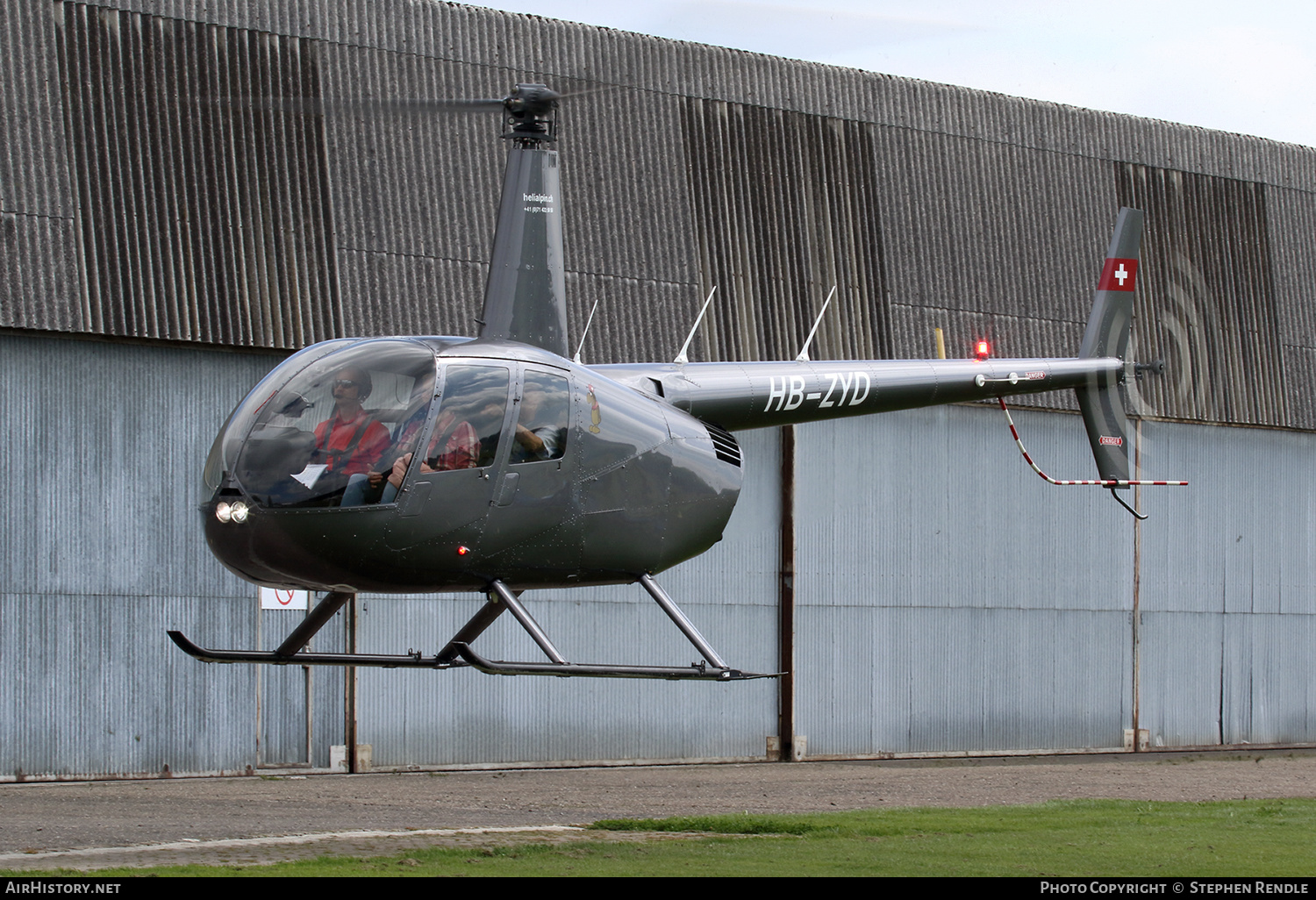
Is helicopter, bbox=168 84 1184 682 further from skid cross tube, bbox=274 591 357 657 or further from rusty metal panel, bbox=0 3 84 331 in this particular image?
rusty metal panel, bbox=0 3 84 331

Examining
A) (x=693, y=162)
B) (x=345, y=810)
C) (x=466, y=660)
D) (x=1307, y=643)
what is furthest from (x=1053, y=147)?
(x=466, y=660)

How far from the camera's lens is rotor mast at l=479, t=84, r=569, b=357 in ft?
41.5

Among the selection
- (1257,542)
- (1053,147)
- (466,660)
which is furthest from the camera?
(1257,542)

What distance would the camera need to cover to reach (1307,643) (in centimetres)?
3325

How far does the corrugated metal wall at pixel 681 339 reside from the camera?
22.1m

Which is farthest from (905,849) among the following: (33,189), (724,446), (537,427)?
(33,189)

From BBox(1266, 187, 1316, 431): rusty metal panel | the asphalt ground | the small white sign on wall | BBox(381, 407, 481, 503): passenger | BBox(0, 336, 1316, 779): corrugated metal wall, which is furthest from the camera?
BBox(1266, 187, 1316, 431): rusty metal panel

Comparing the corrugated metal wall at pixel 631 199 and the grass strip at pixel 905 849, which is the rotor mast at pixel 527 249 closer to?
the grass strip at pixel 905 849

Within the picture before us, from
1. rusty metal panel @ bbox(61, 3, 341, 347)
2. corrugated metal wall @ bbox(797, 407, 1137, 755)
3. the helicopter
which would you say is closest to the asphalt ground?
corrugated metal wall @ bbox(797, 407, 1137, 755)

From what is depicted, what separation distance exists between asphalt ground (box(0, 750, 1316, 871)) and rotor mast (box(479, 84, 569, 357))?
198 inches

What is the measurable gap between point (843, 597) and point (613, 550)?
16.3 metres

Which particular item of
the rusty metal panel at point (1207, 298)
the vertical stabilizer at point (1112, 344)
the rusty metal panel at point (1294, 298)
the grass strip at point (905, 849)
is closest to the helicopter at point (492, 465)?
the grass strip at point (905, 849)

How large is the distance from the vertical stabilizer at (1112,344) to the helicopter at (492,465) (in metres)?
5.60

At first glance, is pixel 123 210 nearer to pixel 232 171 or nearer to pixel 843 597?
pixel 232 171
